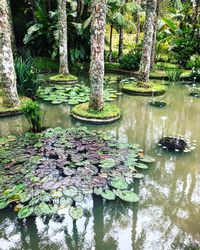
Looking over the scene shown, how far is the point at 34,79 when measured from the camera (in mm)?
6465

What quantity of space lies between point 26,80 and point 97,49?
215 centimetres

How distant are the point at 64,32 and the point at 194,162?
20.2 ft

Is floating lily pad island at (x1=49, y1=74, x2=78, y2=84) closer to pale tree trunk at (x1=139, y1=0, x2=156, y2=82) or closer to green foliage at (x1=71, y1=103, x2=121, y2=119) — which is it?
pale tree trunk at (x1=139, y1=0, x2=156, y2=82)

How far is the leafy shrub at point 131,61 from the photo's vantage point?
396 inches

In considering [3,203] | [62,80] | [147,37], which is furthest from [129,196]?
[62,80]

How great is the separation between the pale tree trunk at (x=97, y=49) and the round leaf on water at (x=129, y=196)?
268 centimetres

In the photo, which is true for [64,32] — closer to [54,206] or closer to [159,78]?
[159,78]

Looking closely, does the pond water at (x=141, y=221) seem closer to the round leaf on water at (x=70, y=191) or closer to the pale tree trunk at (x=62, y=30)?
the round leaf on water at (x=70, y=191)

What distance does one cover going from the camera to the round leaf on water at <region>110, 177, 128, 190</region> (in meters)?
3.09

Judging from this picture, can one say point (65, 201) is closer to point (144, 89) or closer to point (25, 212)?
point (25, 212)

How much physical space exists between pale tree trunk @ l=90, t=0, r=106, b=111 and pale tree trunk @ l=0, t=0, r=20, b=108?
5.54ft

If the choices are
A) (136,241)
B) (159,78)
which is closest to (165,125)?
(136,241)

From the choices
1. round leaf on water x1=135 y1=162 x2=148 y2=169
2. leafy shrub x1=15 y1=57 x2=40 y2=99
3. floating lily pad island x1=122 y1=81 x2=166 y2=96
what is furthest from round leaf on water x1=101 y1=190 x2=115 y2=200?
floating lily pad island x1=122 y1=81 x2=166 y2=96

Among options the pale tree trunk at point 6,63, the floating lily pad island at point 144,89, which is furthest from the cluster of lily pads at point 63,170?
the floating lily pad island at point 144,89
